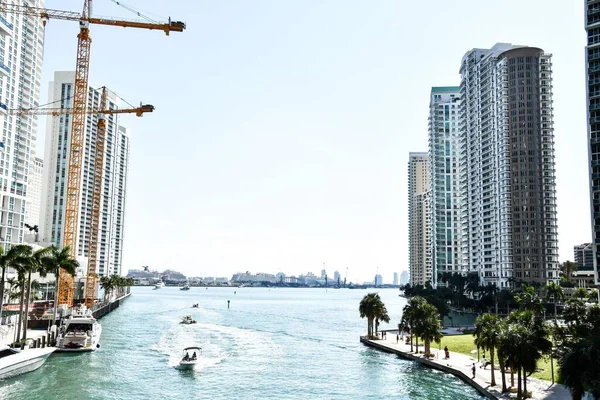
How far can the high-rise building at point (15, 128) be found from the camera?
6097 inches

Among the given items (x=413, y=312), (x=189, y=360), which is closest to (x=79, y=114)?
(x=189, y=360)

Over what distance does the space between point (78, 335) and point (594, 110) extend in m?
104

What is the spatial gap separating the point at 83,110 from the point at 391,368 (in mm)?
119479

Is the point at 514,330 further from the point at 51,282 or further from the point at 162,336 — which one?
the point at 51,282

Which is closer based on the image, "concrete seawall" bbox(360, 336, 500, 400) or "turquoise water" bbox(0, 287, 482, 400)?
"concrete seawall" bbox(360, 336, 500, 400)

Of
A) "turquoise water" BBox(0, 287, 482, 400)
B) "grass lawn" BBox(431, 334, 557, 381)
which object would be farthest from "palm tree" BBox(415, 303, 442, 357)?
"grass lawn" BBox(431, 334, 557, 381)

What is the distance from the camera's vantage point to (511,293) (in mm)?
196375

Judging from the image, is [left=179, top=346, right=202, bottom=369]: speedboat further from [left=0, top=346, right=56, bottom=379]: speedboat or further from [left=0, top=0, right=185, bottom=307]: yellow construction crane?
[left=0, top=0, right=185, bottom=307]: yellow construction crane

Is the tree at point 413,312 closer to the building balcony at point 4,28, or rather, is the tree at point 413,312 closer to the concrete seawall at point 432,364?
the concrete seawall at point 432,364

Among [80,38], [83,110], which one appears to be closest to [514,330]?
[83,110]

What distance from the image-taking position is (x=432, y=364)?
83438 mm

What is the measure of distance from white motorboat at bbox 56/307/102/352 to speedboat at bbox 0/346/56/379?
34.6 ft

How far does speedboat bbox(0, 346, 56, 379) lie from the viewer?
70.1 m

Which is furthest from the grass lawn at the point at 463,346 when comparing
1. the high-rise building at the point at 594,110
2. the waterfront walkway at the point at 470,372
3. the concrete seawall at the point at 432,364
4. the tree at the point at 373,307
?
the high-rise building at the point at 594,110
